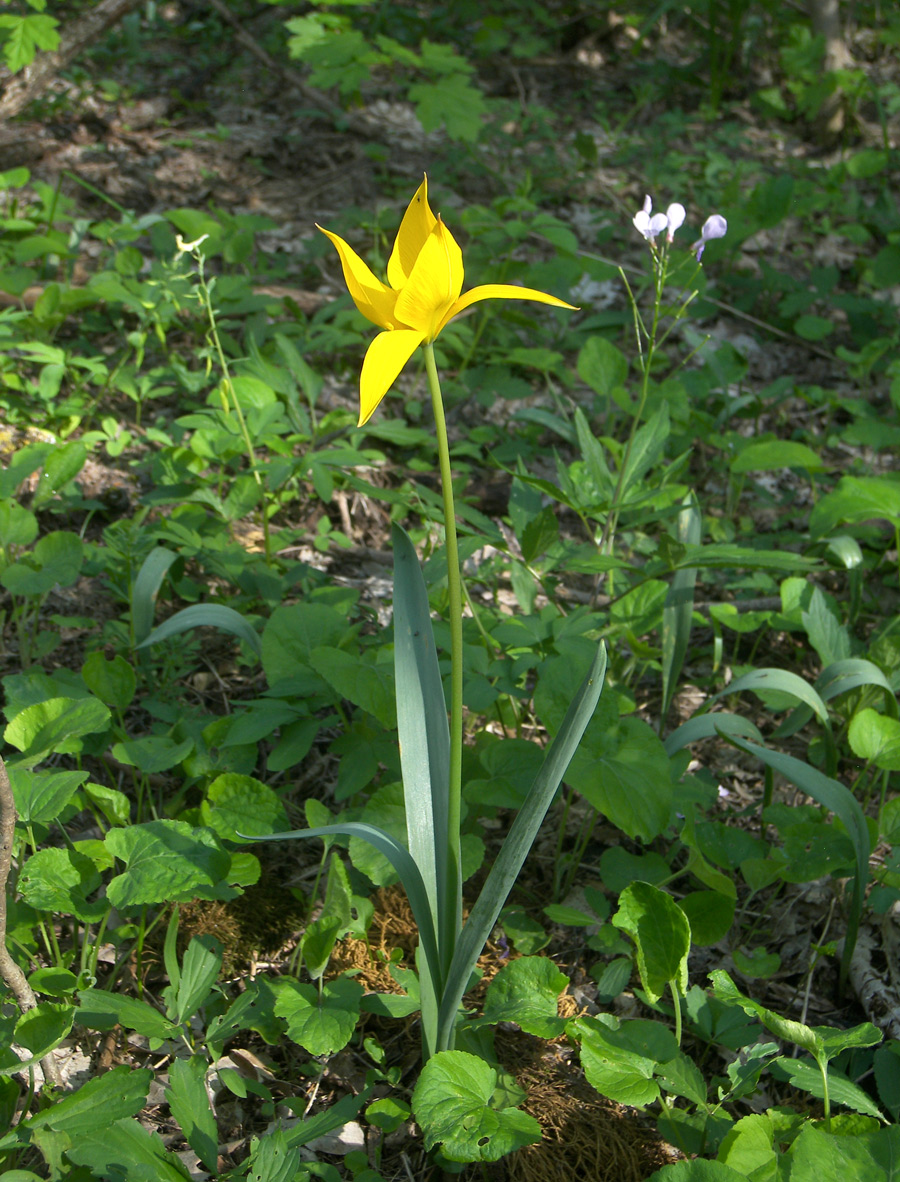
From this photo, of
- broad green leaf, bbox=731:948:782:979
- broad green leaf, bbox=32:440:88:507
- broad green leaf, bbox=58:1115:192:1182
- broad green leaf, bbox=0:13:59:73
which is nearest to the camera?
broad green leaf, bbox=58:1115:192:1182

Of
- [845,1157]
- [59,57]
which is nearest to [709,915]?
[845,1157]

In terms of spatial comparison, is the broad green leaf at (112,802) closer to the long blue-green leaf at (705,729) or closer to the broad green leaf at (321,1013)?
the broad green leaf at (321,1013)

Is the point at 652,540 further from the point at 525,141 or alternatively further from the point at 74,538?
the point at 525,141

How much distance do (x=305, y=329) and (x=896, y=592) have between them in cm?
205

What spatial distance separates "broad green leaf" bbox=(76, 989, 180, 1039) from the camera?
111cm

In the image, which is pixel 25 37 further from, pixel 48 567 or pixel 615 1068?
pixel 615 1068

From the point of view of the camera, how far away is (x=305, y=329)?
2.88 meters

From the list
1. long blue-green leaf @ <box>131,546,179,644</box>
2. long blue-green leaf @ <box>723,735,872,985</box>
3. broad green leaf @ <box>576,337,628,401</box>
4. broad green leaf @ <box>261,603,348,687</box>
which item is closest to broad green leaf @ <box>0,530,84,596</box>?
long blue-green leaf @ <box>131,546,179,644</box>

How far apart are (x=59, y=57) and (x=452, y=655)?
12.5 feet

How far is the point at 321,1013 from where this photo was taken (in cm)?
116

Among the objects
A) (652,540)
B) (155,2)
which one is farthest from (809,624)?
(155,2)

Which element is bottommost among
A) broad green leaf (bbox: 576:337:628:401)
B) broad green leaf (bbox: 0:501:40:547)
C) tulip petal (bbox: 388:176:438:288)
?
broad green leaf (bbox: 0:501:40:547)

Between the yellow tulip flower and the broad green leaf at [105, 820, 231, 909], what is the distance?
73 cm

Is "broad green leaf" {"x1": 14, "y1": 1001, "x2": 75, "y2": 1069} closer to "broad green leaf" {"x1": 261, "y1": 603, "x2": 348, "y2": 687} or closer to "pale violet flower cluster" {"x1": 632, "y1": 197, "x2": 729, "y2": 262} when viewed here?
"broad green leaf" {"x1": 261, "y1": 603, "x2": 348, "y2": 687}
